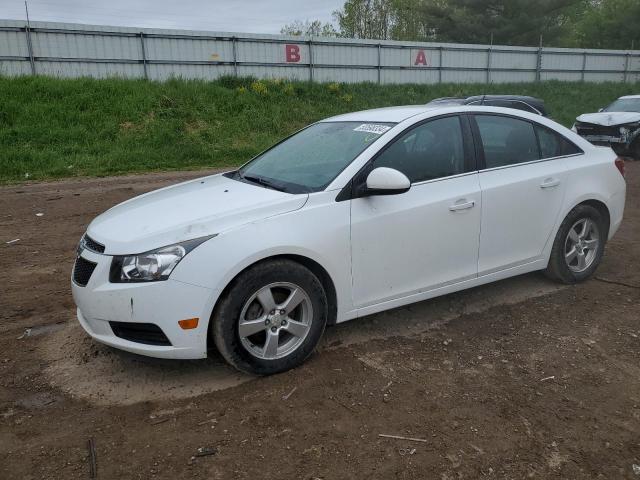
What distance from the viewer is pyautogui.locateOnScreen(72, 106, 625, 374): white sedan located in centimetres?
324

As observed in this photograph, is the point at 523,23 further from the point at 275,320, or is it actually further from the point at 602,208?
the point at 275,320

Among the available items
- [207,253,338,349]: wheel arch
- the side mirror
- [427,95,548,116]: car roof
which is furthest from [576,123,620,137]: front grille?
[207,253,338,349]: wheel arch

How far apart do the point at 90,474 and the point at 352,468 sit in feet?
3.93

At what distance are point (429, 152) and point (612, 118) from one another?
11.9 metres

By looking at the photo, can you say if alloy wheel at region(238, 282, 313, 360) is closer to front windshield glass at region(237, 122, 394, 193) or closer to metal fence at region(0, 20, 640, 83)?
front windshield glass at region(237, 122, 394, 193)

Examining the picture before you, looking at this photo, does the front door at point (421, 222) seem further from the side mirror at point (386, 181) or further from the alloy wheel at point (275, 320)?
the alloy wheel at point (275, 320)

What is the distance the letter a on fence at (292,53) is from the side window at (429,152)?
713 inches

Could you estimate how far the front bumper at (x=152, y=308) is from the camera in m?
3.16

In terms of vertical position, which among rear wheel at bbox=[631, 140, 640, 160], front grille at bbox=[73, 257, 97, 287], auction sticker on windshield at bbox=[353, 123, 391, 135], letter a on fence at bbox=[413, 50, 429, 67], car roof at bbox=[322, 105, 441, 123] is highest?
letter a on fence at bbox=[413, 50, 429, 67]

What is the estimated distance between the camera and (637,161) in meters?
13.9

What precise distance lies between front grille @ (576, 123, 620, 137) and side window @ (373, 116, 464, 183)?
11.3 m

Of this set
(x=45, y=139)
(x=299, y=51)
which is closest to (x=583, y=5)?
(x=299, y=51)

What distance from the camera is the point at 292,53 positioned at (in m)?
21.4

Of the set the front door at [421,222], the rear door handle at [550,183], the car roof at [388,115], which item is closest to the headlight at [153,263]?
the front door at [421,222]
